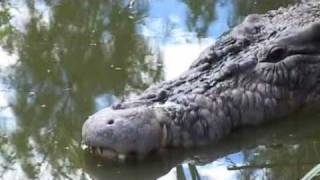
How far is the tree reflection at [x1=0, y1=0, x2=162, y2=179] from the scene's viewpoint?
5312 millimetres

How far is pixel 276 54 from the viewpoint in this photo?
575 cm

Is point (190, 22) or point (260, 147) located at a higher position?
point (190, 22)

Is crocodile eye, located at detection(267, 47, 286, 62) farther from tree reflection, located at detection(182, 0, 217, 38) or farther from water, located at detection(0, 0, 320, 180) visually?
tree reflection, located at detection(182, 0, 217, 38)

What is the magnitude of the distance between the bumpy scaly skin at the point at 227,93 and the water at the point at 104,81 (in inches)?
4.5

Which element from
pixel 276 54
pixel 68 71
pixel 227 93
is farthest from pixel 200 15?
pixel 227 93

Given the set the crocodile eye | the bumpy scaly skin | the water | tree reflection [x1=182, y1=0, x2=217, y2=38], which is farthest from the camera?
tree reflection [x1=182, y1=0, x2=217, y2=38]

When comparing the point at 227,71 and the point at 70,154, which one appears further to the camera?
the point at 227,71

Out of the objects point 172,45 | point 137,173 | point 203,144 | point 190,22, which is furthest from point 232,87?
point 190,22

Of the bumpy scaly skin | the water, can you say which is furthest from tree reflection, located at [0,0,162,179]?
the bumpy scaly skin

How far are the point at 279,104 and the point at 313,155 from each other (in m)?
0.53

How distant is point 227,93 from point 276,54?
540mm

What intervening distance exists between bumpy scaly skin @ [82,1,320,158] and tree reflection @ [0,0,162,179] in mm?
406

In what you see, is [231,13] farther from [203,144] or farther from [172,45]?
[203,144]

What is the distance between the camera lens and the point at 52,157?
5172mm
